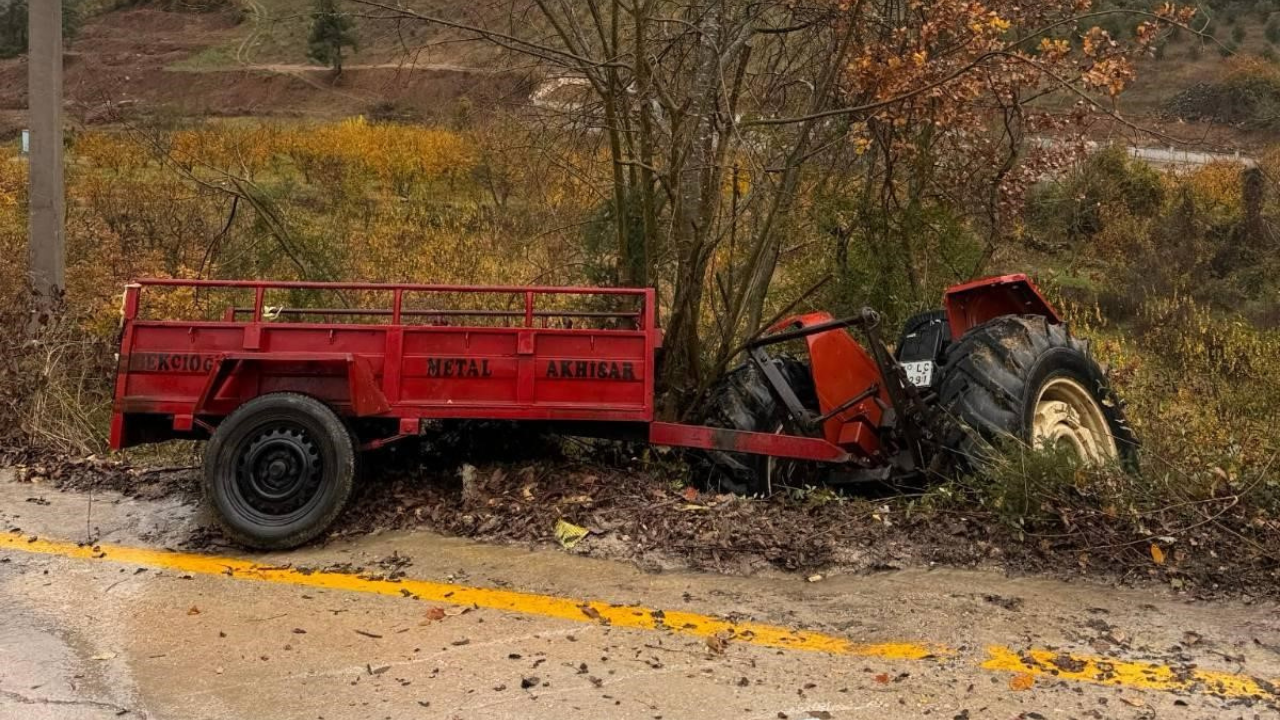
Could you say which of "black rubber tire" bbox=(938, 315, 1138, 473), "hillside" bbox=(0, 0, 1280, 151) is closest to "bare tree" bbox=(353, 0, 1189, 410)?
"hillside" bbox=(0, 0, 1280, 151)

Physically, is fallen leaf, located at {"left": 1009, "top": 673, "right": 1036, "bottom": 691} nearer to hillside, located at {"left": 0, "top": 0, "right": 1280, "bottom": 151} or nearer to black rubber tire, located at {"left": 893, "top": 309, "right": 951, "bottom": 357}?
black rubber tire, located at {"left": 893, "top": 309, "right": 951, "bottom": 357}

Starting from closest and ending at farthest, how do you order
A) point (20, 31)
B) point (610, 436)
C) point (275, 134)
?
point (610, 436) → point (275, 134) → point (20, 31)

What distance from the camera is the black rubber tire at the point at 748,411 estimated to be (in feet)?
19.2

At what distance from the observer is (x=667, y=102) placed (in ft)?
20.7

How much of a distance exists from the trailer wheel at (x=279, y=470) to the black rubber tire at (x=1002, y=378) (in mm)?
3199

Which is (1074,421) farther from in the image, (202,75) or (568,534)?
(202,75)

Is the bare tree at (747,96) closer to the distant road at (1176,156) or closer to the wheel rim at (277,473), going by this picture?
the distant road at (1176,156)

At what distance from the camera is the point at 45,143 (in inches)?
362

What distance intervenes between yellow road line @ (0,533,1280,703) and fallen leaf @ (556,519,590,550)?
0.57 meters

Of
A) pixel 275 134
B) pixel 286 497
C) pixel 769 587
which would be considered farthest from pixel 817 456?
pixel 275 134

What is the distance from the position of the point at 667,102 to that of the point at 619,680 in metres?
3.96

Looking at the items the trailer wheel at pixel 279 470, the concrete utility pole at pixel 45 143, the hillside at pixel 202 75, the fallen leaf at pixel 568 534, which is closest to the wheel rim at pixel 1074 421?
the fallen leaf at pixel 568 534

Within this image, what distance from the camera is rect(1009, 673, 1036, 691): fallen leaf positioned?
3.40 metres

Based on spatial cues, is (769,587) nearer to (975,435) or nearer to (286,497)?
(975,435)
